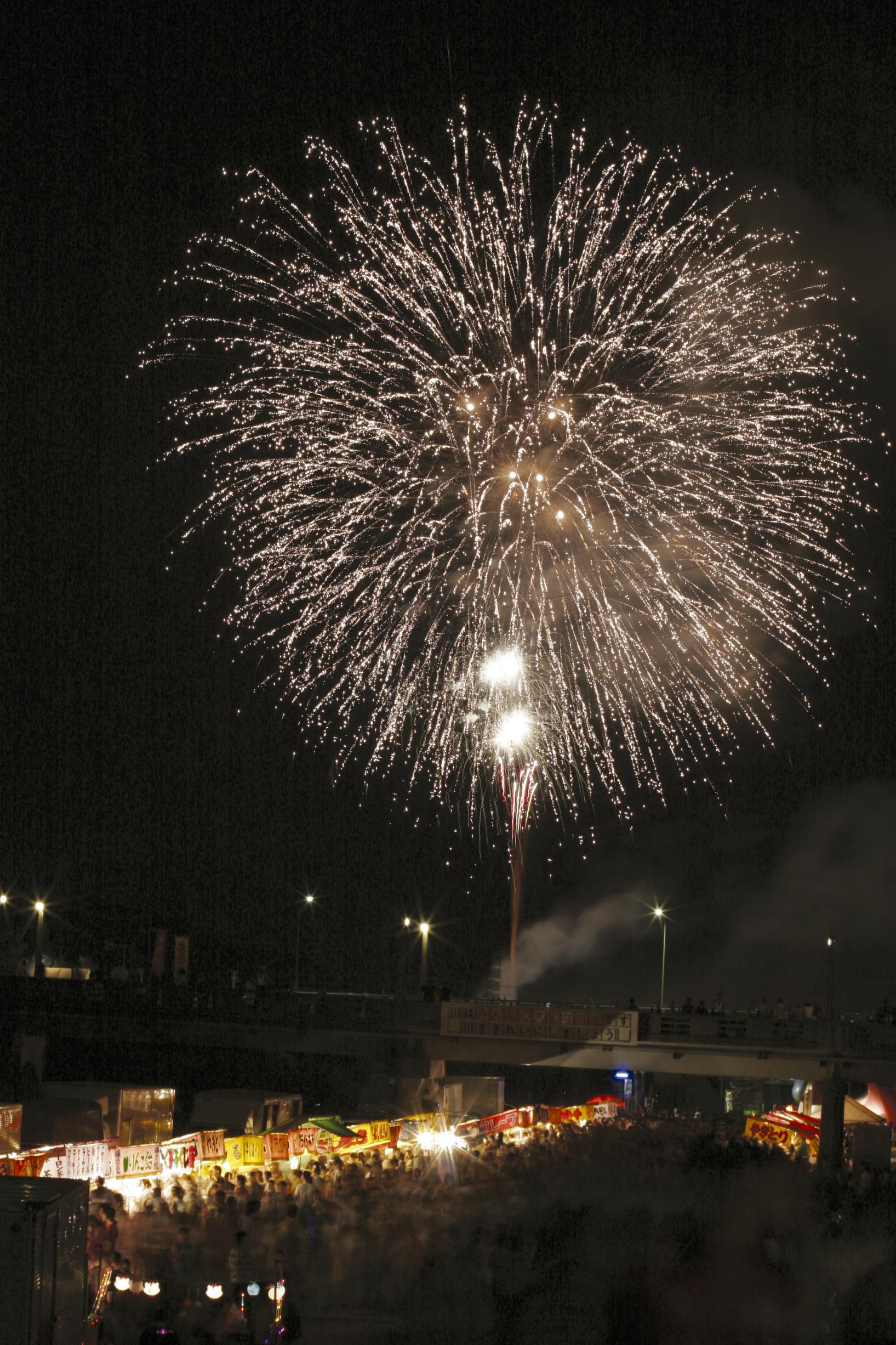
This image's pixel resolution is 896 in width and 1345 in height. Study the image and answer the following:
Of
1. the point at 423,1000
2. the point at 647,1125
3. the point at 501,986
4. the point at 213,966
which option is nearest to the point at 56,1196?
the point at 647,1125

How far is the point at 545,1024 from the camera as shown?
3659 centimetres

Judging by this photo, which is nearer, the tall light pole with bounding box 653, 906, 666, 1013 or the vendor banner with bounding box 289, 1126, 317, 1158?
the vendor banner with bounding box 289, 1126, 317, 1158

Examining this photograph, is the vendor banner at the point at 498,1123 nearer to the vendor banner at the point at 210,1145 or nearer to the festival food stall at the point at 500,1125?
the festival food stall at the point at 500,1125

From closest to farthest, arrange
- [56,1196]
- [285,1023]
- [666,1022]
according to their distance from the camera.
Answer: [56,1196]
[666,1022]
[285,1023]

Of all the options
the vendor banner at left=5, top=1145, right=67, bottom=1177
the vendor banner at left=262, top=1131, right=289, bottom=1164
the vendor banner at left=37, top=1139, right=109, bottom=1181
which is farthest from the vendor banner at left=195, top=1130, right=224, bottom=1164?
the vendor banner at left=5, top=1145, right=67, bottom=1177

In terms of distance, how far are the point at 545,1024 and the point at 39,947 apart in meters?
25.3

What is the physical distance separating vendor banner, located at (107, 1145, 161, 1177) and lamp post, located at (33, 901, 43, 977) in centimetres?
2718

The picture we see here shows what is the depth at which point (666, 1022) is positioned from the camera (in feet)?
123

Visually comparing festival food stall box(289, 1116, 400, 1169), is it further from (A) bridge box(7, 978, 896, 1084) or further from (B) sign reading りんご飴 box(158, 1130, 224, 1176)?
(A) bridge box(7, 978, 896, 1084)

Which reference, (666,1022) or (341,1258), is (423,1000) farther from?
(341,1258)

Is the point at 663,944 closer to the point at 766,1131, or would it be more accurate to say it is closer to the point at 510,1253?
the point at 766,1131

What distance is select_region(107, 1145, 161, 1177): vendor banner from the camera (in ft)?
70.2

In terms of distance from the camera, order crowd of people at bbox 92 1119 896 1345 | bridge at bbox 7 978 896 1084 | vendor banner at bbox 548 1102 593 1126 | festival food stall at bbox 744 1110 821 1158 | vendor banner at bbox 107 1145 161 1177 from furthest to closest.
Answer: bridge at bbox 7 978 896 1084
vendor banner at bbox 548 1102 593 1126
festival food stall at bbox 744 1110 821 1158
vendor banner at bbox 107 1145 161 1177
crowd of people at bbox 92 1119 896 1345

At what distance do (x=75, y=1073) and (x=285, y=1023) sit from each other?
837 cm
